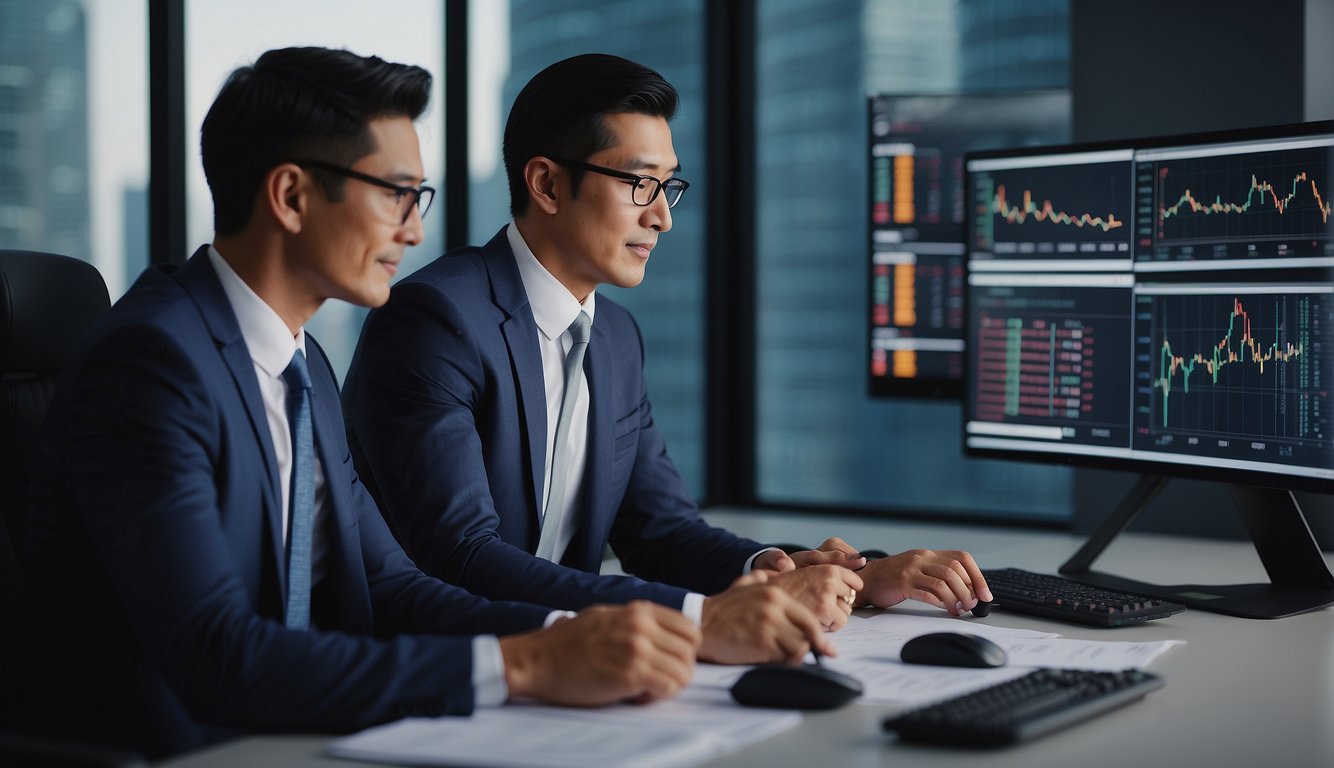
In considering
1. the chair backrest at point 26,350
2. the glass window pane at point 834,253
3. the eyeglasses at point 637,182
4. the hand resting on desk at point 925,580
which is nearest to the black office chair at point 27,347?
the chair backrest at point 26,350

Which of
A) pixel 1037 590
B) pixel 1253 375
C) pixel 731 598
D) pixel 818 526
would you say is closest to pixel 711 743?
pixel 731 598

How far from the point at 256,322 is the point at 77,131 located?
124cm

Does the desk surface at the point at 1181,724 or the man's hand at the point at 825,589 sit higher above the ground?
the man's hand at the point at 825,589

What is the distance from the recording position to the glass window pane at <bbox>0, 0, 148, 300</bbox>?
7.77 feet

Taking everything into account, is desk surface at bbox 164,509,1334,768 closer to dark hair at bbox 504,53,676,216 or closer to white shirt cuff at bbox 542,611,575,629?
white shirt cuff at bbox 542,611,575,629

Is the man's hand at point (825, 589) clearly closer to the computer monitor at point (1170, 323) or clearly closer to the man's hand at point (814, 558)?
the man's hand at point (814, 558)

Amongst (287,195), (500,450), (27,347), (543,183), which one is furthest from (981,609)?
(27,347)

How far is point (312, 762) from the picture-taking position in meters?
1.17

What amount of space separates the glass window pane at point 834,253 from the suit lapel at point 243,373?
242 cm

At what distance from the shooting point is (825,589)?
1.64 metres

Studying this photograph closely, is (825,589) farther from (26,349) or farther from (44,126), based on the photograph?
(44,126)

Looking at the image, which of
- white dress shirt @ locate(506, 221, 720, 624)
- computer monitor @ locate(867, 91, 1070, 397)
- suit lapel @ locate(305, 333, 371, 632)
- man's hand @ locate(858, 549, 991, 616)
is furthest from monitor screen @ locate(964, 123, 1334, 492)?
suit lapel @ locate(305, 333, 371, 632)

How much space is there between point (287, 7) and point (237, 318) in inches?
62.7

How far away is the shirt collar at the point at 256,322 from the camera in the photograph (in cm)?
147
